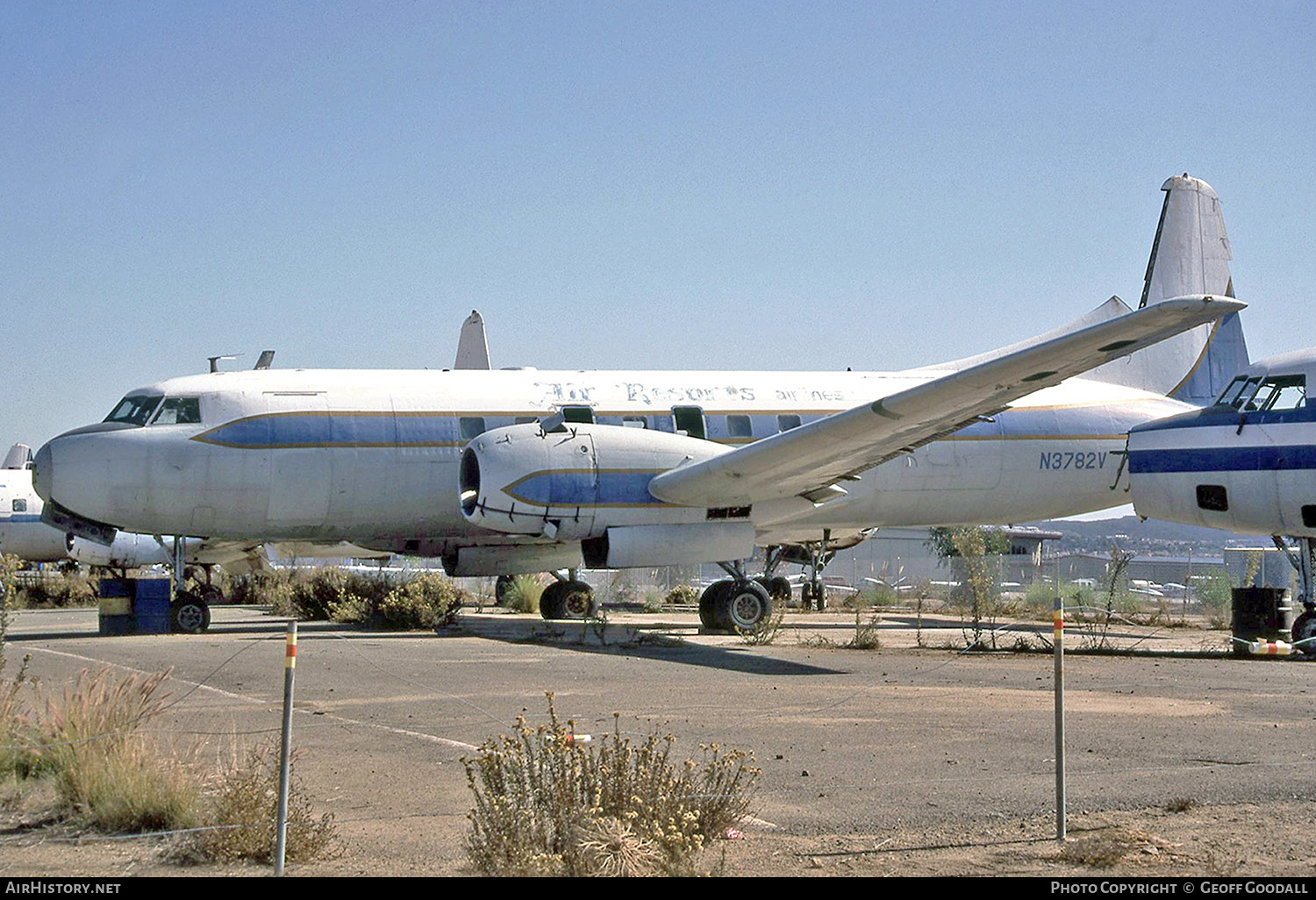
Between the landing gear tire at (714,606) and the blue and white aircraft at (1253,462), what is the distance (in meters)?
6.13

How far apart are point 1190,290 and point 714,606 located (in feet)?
40.3

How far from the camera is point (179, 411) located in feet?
64.0

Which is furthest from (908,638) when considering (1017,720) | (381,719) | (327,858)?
(327,858)

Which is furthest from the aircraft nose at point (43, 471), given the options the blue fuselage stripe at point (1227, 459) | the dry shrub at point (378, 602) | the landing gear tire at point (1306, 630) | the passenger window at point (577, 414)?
the landing gear tire at point (1306, 630)

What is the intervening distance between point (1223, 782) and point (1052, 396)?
15.4m

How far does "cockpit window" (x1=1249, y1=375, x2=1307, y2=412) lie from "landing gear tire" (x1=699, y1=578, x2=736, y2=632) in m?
7.62

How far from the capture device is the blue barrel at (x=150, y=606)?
1992cm

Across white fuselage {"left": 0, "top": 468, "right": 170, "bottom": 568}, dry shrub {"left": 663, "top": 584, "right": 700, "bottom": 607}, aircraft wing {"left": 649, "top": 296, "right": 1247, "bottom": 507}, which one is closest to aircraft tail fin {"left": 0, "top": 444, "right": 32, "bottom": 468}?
white fuselage {"left": 0, "top": 468, "right": 170, "bottom": 568}

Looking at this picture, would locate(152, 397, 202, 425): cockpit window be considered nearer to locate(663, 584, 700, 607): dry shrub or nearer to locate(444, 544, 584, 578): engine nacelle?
locate(444, 544, 584, 578): engine nacelle

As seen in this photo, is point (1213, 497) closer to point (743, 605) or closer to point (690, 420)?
point (743, 605)

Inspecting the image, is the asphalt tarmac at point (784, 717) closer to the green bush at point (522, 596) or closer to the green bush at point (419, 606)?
the green bush at point (419, 606)

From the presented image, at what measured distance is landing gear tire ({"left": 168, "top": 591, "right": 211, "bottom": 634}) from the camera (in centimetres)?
2019

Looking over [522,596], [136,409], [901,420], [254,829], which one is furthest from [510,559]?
[254,829]

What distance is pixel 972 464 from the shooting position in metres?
22.2
